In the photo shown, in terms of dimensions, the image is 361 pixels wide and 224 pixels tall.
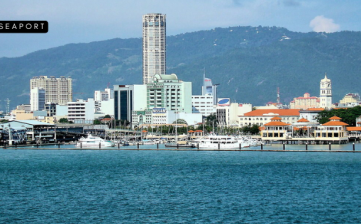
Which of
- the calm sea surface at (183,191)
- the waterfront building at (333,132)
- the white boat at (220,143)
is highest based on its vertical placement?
the waterfront building at (333,132)

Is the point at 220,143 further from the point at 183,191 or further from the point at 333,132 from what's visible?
the point at 183,191

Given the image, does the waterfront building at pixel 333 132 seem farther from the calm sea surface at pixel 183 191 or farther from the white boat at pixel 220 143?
the calm sea surface at pixel 183 191

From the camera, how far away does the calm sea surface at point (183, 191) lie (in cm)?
4541

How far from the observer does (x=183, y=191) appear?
56656 millimetres

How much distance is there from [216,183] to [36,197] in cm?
1688

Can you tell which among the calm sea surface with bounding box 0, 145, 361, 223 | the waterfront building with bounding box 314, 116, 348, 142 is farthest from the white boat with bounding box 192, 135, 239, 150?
the waterfront building with bounding box 314, 116, 348, 142

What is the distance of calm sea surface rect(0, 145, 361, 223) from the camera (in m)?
45.4

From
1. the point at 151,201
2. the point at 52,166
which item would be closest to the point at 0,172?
the point at 52,166

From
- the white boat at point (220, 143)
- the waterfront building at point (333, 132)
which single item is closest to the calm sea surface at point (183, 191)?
the white boat at point (220, 143)

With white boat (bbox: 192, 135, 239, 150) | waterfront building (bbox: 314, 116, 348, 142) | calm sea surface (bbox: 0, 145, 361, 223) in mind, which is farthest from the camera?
waterfront building (bbox: 314, 116, 348, 142)

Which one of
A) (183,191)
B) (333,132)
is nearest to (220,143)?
(333,132)

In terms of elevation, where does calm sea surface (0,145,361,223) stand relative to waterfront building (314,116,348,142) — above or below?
below

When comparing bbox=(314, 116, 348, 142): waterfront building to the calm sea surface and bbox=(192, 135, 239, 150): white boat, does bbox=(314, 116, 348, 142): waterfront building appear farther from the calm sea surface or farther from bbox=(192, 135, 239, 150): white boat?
the calm sea surface

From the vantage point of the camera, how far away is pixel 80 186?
199 feet
